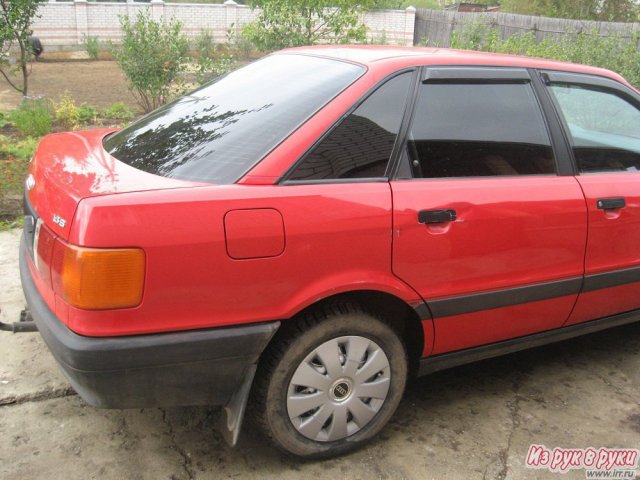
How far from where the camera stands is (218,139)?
266 centimetres

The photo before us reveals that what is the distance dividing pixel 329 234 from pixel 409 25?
30.2 metres

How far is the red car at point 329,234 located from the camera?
2.21 meters

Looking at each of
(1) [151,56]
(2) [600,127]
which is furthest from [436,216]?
(1) [151,56]

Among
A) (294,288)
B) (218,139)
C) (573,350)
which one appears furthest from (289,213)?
(573,350)

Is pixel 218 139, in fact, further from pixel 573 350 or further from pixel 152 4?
pixel 152 4

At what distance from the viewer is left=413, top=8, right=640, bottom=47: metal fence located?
1438 cm

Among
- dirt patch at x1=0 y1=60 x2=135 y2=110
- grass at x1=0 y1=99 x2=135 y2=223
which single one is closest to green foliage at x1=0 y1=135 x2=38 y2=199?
grass at x1=0 y1=99 x2=135 y2=223

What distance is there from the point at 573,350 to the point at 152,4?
29.1 metres

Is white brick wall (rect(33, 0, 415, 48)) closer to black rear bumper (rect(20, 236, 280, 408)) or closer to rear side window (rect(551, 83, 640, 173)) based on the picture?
rear side window (rect(551, 83, 640, 173))

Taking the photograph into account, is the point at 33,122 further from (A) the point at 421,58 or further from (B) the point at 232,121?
(A) the point at 421,58

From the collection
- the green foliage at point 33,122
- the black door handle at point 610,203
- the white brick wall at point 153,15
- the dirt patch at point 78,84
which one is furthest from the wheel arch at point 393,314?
the white brick wall at point 153,15

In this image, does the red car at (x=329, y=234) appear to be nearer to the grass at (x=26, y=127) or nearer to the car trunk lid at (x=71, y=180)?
the car trunk lid at (x=71, y=180)

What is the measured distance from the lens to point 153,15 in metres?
29.1

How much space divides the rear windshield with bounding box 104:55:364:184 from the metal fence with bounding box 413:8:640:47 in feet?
28.1
